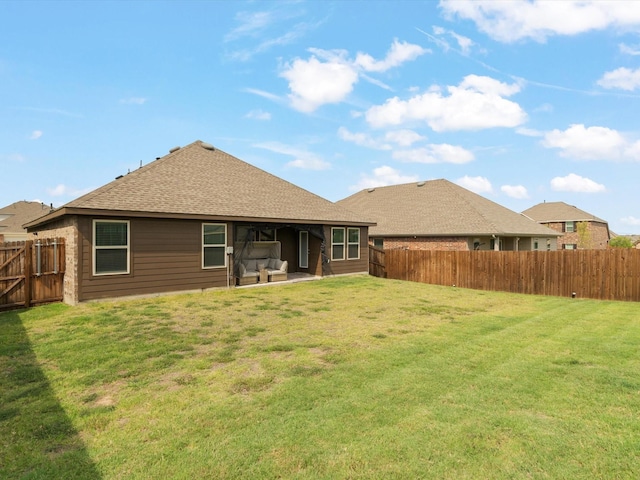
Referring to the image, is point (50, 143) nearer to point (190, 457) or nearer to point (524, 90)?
point (190, 457)

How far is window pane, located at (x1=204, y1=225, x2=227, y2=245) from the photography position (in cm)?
1262

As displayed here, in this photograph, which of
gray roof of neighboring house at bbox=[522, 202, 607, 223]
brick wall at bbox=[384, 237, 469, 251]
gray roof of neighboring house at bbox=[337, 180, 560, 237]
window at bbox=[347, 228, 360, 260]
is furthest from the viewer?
gray roof of neighboring house at bbox=[522, 202, 607, 223]

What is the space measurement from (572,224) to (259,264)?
37.1m

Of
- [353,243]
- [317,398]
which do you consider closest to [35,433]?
[317,398]

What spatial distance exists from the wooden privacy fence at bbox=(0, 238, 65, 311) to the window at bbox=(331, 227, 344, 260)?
10623 mm

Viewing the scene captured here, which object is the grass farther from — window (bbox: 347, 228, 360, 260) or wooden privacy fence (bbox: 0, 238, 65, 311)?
window (bbox: 347, 228, 360, 260)

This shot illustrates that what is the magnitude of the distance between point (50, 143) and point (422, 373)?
19541mm

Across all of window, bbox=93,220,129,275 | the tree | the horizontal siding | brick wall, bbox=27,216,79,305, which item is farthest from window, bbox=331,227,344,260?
the tree

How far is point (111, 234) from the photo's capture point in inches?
415

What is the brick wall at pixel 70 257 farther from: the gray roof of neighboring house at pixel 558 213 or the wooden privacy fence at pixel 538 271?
the gray roof of neighboring house at pixel 558 213

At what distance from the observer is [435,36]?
512 inches

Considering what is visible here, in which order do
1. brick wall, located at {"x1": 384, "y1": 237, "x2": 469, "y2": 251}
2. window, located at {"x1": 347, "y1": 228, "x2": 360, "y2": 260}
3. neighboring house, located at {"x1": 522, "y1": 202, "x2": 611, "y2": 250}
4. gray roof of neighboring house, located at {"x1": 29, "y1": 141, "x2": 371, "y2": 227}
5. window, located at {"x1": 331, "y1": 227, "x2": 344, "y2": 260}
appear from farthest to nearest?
neighboring house, located at {"x1": 522, "y1": 202, "x2": 611, "y2": 250}
brick wall, located at {"x1": 384, "y1": 237, "x2": 469, "y2": 251}
window, located at {"x1": 347, "y1": 228, "x2": 360, "y2": 260}
window, located at {"x1": 331, "y1": 227, "x2": 344, "y2": 260}
gray roof of neighboring house, located at {"x1": 29, "y1": 141, "x2": 371, "y2": 227}

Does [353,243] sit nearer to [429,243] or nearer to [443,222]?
[429,243]

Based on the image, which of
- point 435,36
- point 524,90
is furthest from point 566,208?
point 435,36
